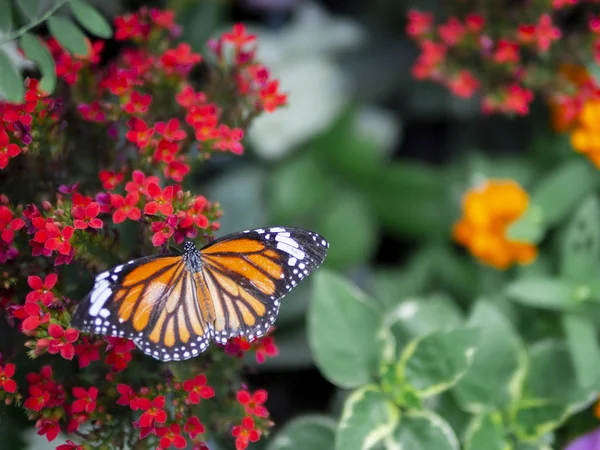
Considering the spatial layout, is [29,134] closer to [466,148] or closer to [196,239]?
[196,239]

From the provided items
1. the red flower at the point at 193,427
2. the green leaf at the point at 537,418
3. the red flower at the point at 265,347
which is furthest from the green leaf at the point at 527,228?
the red flower at the point at 193,427

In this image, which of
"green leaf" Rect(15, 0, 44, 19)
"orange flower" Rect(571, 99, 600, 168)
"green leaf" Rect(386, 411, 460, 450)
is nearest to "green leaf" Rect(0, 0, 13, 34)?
"green leaf" Rect(15, 0, 44, 19)

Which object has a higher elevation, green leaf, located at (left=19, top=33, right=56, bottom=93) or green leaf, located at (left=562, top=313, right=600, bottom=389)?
green leaf, located at (left=19, top=33, right=56, bottom=93)

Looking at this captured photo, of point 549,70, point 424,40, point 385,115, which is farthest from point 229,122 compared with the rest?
point 385,115

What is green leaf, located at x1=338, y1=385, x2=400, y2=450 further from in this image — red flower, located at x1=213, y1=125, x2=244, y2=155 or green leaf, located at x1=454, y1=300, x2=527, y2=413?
red flower, located at x1=213, y1=125, x2=244, y2=155

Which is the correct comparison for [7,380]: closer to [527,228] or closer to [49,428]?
[49,428]

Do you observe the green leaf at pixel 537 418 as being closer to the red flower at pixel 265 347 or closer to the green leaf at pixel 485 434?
the green leaf at pixel 485 434
